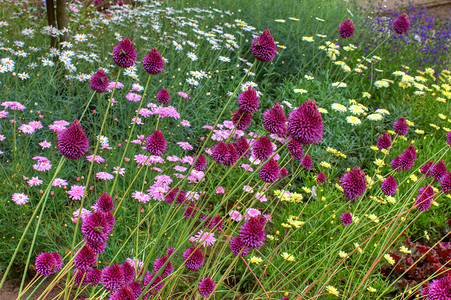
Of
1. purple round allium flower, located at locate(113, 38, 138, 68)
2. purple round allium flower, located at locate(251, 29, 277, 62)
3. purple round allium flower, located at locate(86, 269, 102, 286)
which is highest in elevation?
purple round allium flower, located at locate(251, 29, 277, 62)

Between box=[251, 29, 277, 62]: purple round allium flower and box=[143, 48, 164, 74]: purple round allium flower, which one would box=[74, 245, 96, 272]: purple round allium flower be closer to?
box=[143, 48, 164, 74]: purple round allium flower

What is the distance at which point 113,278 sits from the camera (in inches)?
56.7

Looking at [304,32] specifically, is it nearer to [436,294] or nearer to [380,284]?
[380,284]

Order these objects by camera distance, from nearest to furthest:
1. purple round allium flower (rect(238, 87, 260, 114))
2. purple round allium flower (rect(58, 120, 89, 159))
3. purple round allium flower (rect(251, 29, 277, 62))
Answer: purple round allium flower (rect(58, 120, 89, 159))
purple round allium flower (rect(238, 87, 260, 114))
purple round allium flower (rect(251, 29, 277, 62))

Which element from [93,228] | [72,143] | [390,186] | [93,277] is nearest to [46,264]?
[93,277]

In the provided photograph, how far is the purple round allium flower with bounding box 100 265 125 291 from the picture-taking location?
4.71 ft

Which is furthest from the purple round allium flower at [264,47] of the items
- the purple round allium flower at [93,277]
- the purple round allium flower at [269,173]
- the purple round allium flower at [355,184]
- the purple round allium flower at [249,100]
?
the purple round allium flower at [93,277]

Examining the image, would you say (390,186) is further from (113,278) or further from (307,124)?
(113,278)

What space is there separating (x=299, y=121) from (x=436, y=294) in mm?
789

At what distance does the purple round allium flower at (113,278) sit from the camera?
1.43 meters

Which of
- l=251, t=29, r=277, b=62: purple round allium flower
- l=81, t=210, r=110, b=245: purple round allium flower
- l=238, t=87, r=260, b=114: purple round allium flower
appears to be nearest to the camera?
l=81, t=210, r=110, b=245: purple round allium flower

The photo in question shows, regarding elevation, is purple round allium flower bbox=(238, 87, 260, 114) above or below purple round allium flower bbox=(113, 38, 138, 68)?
below

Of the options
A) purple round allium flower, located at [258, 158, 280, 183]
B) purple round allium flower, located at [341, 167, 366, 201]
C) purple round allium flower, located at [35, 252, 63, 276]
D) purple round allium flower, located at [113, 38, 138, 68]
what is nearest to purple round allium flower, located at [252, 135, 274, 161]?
purple round allium flower, located at [258, 158, 280, 183]

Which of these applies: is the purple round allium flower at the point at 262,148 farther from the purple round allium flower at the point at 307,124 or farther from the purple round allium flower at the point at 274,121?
the purple round allium flower at the point at 307,124
